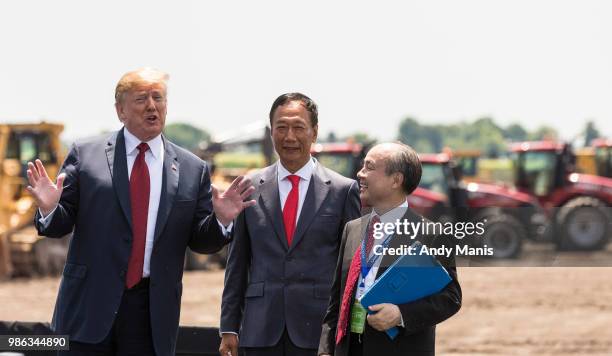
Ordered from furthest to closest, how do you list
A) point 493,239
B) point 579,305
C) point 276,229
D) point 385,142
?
point 493,239, point 579,305, point 276,229, point 385,142

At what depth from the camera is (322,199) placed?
164 inches

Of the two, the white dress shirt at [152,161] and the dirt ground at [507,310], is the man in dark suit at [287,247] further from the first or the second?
the dirt ground at [507,310]

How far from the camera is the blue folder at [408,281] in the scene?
332cm

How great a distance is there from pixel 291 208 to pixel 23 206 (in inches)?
542

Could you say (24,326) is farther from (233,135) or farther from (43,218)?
(233,135)

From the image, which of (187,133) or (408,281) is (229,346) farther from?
(187,133)

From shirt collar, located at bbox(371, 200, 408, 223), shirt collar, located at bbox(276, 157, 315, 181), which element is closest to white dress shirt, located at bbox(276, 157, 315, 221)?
shirt collar, located at bbox(276, 157, 315, 181)

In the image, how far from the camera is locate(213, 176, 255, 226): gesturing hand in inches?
151

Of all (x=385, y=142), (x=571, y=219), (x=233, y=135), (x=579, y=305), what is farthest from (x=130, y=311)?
(x=233, y=135)

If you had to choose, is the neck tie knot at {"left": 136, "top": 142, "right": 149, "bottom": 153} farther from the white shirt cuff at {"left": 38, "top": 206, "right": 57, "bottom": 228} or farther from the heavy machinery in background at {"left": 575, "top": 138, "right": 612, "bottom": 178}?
the heavy machinery in background at {"left": 575, "top": 138, "right": 612, "bottom": 178}

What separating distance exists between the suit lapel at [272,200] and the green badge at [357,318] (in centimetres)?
68

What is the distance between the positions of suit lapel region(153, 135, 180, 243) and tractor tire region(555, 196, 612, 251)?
1794cm

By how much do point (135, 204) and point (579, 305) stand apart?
502 inches

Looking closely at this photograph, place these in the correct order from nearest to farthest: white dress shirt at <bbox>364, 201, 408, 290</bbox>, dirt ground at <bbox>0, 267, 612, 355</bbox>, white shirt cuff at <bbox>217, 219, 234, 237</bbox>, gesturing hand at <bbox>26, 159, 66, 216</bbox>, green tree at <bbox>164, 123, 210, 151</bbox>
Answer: white dress shirt at <bbox>364, 201, 408, 290</bbox> → gesturing hand at <bbox>26, 159, 66, 216</bbox> → white shirt cuff at <bbox>217, 219, 234, 237</bbox> → dirt ground at <bbox>0, 267, 612, 355</bbox> → green tree at <bbox>164, 123, 210, 151</bbox>
